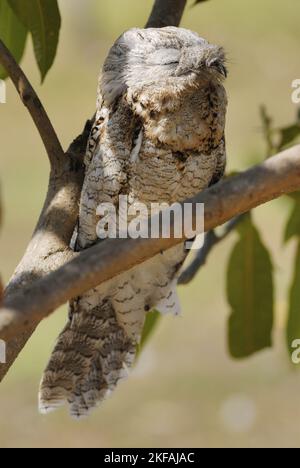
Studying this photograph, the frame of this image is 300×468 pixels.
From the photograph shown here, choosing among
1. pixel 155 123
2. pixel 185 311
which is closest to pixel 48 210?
pixel 155 123

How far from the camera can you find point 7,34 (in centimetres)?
270

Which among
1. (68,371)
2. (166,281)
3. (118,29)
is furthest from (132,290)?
(118,29)

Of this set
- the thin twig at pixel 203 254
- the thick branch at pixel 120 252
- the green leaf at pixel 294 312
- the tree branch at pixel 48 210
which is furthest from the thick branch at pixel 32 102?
the green leaf at pixel 294 312

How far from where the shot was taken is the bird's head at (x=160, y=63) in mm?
2568

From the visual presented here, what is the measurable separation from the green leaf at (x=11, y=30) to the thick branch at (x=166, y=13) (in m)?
0.36

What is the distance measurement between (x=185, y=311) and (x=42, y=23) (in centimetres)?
410

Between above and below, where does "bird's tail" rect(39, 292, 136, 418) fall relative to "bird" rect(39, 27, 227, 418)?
below

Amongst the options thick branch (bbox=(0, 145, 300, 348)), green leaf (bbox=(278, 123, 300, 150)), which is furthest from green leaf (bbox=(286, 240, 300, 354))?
thick branch (bbox=(0, 145, 300, 348))

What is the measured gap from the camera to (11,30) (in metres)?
2.71

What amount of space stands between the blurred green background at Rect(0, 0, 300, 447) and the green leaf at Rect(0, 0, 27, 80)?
101 centimetres

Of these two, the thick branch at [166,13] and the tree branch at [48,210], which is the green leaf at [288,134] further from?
the tree branch at [48,210]

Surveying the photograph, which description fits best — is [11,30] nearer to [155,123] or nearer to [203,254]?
[155,123]

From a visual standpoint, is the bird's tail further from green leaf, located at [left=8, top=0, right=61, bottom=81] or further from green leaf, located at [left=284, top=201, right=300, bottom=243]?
green leaf, located at [left=8, top=0, right=61, bottom=81]

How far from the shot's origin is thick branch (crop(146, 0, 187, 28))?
2.68 meters
